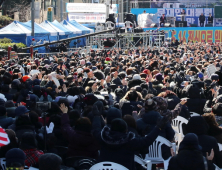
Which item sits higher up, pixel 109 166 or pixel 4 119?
pixel 4 119

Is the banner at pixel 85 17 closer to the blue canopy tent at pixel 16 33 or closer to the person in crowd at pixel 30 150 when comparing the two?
the blue canopy tent at pixel 16 33

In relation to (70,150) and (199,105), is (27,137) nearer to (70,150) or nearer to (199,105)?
(70,150)

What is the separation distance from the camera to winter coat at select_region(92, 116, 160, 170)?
4.85 meters

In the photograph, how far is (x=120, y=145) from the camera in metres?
4.86

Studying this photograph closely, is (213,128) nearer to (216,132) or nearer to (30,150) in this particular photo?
(216,132)

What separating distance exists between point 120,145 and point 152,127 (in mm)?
1312

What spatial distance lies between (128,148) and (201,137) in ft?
3.30

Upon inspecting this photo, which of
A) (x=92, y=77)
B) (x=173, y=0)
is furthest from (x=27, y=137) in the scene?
(x=173, y=0)

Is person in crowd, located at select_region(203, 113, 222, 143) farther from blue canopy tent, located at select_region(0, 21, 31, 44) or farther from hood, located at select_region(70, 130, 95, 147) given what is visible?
blue canopy tent, located at select_region(0, 21, 31, 44)

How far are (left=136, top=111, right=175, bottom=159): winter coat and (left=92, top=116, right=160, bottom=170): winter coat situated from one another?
991 mm

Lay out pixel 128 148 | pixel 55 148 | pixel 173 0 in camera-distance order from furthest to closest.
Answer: pixel 173 0 → pixel 55 148 → pixel 128 148

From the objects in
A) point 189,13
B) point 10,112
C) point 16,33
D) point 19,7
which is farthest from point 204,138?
point 189,13

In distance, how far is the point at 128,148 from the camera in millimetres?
4926

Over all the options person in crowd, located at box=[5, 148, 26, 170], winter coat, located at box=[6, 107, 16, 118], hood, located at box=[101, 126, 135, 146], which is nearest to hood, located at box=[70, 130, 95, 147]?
hood, located at box=[101, 126, 135, 146]
